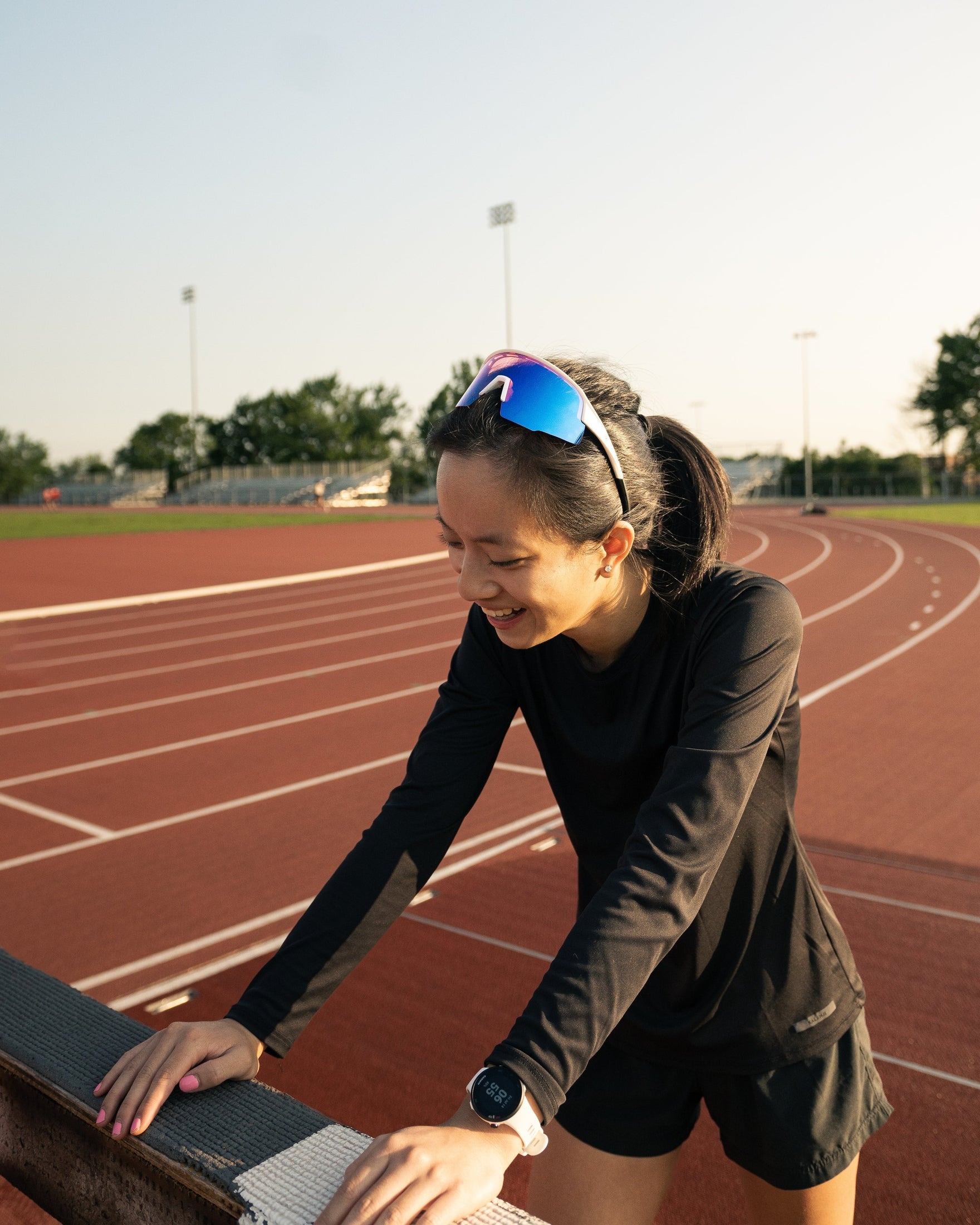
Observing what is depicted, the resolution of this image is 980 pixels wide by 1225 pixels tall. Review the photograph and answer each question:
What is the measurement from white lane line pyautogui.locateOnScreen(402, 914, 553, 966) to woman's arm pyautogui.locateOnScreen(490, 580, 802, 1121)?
3.28 meters

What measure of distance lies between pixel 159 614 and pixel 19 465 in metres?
80.1

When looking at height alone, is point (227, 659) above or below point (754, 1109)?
below

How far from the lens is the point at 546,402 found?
148 centimetres

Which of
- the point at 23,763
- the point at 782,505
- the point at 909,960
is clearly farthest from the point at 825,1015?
the point at 782,505

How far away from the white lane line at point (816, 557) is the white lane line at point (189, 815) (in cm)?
821

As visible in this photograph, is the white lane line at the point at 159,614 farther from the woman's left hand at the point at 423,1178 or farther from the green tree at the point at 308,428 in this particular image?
the green tree at the point at 308,428

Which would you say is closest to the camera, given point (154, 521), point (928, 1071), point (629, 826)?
point (629, 826)

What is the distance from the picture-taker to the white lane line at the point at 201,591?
16422 mm

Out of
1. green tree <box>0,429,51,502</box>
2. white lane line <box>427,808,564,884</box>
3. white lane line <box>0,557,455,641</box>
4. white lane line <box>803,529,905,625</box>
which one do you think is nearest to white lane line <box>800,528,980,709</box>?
white lane line <box>803,529,905,625</box>

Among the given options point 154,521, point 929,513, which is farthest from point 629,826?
point 929,513

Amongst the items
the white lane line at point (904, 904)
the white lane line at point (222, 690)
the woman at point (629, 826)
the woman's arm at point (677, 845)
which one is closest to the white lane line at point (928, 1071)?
the white lane line at point (904, 904)

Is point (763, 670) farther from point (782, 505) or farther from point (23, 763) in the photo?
point (782, 505)

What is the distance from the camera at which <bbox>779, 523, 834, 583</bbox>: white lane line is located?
70.9 feet

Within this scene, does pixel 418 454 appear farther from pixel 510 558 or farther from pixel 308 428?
pixel 510 558
